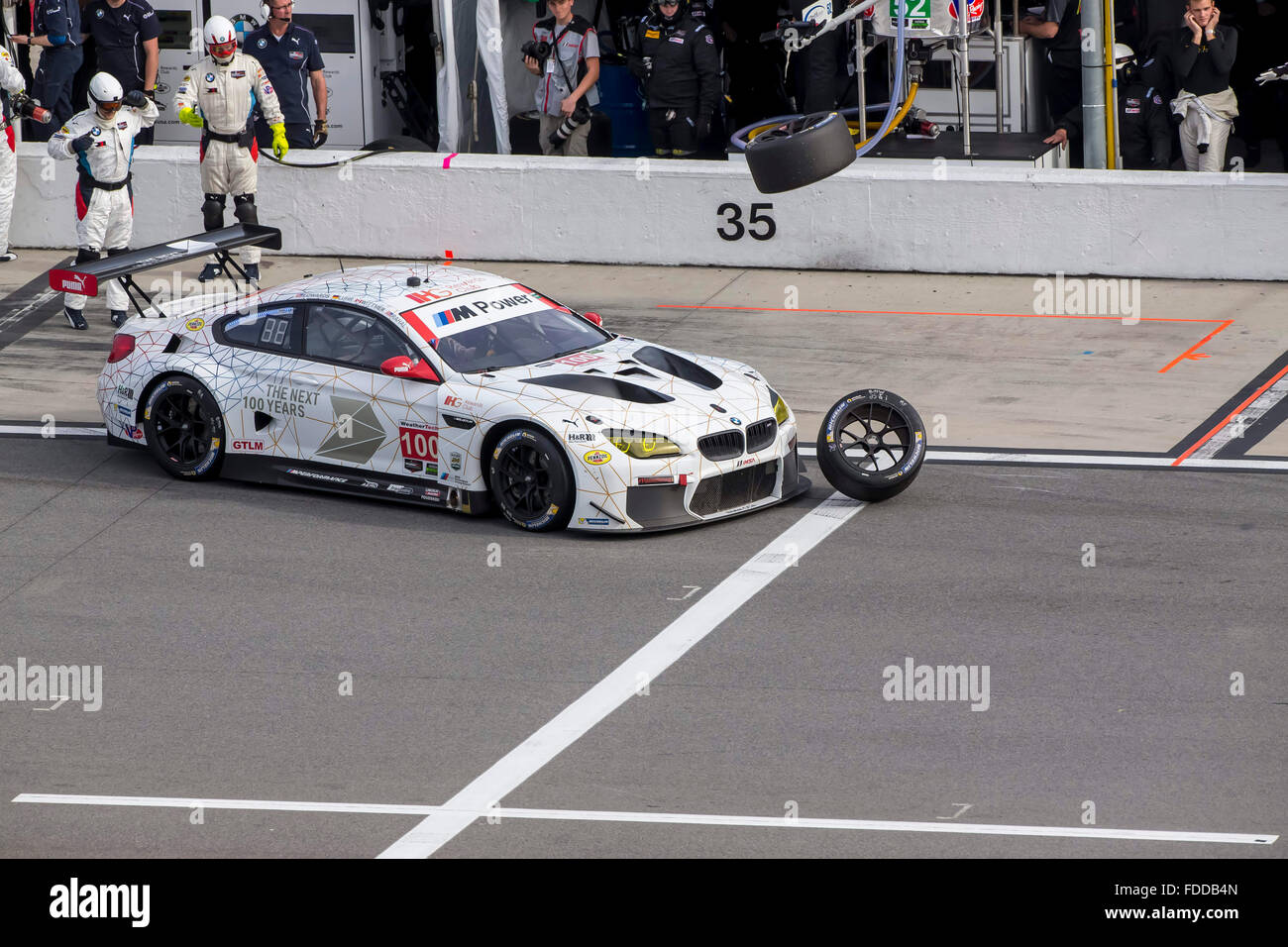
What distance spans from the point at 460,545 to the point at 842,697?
3117 millimetres

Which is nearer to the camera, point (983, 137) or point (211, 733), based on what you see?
point (211, 733)

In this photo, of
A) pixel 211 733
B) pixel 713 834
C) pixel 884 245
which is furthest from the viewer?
pixel 884 245

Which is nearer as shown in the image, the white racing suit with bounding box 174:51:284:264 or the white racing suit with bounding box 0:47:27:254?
the white racing suit with bounding box 174:51:284:264

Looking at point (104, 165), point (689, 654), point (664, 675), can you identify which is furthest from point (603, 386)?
point (104, 165)

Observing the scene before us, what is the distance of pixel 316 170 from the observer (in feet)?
62.2

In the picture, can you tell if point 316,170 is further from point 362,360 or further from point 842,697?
point 842,697

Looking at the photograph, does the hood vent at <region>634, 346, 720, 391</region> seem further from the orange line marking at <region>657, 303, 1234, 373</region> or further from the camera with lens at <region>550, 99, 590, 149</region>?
the camera with lens at <region>550, 99, 590, 149</region>

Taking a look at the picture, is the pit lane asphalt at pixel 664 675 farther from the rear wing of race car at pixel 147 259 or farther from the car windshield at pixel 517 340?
the rear wing of race car at pixel 147 259

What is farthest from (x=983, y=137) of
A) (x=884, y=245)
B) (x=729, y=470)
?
(x=729, y=470)

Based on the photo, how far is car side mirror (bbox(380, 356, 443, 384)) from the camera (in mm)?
11664

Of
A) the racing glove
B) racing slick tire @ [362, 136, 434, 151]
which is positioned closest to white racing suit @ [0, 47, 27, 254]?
the racing glove

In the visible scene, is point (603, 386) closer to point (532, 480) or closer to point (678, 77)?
point (532, 480)

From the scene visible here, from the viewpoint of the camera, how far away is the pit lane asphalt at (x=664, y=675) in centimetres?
792

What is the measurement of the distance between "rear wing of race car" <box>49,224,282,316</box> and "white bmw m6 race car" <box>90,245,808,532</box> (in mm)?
614
